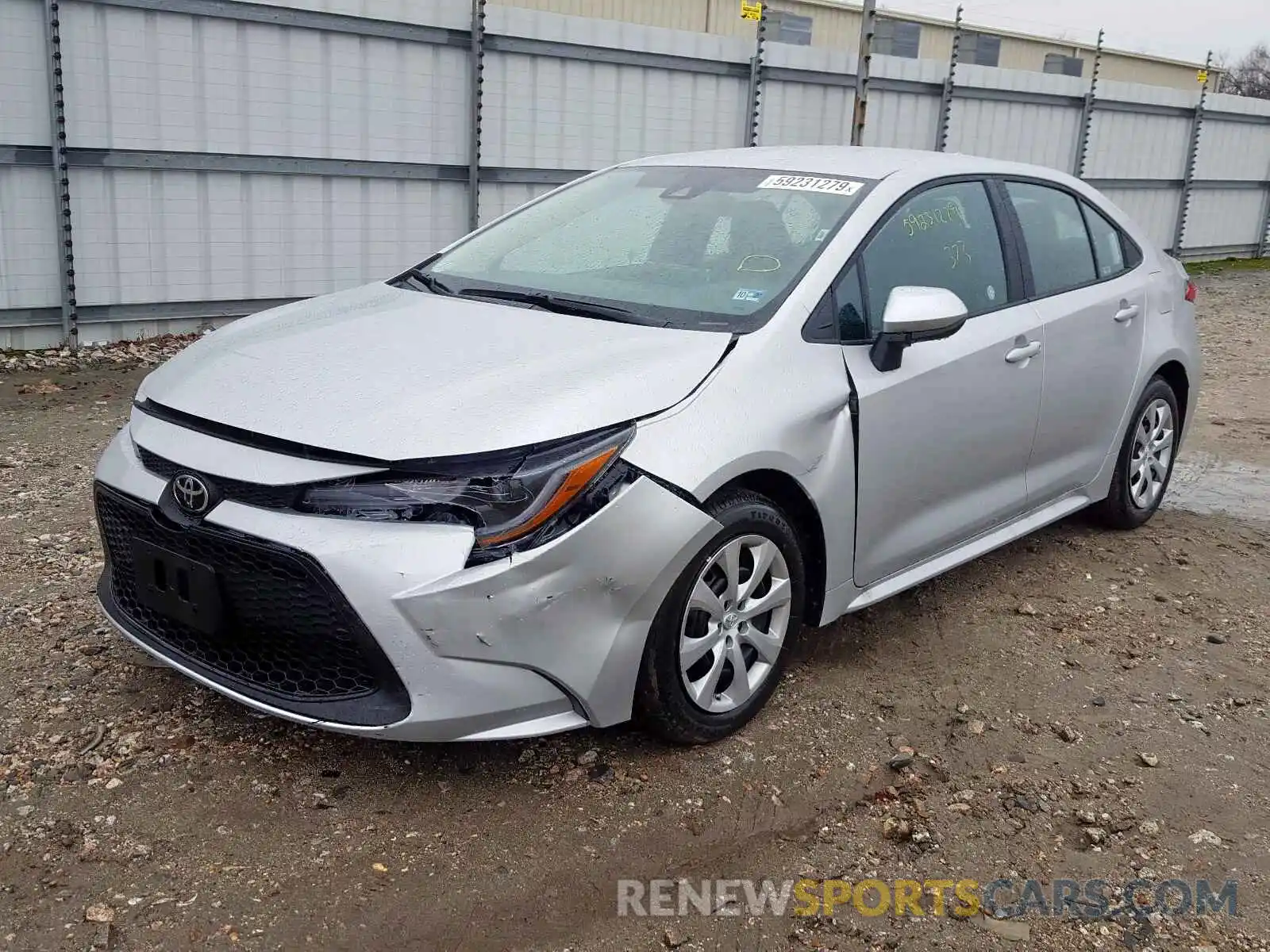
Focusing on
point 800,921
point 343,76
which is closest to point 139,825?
point 800,921

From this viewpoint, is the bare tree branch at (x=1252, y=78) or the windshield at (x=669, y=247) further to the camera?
the bare tree branch at (x=1252, y=78)

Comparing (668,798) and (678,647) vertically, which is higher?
(678,647)

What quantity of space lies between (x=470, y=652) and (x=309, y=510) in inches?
19.3

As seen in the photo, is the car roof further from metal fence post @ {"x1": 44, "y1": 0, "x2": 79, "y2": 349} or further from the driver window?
metal fence post @ {"x1": 44, "y1": 0, "x2": 79, "y2": 349}

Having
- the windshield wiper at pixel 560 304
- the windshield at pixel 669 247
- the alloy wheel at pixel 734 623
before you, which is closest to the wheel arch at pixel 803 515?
the alloy wheel at pixel 734 623

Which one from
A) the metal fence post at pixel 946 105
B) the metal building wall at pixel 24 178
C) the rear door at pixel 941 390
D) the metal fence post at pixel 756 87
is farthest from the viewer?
the metal fence post at pixel 946 105

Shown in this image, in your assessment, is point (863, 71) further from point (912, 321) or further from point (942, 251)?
point (912, 321)

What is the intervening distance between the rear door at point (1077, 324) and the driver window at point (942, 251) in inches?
8.5

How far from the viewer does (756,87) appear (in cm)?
1140

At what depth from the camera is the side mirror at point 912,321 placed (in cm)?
349

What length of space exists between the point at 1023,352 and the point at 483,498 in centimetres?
226

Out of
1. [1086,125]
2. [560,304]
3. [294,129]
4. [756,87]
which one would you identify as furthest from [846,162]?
[1086,125]

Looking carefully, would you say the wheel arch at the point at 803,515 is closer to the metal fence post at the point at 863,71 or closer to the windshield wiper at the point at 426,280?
the windshield wiper at the point at 426,280

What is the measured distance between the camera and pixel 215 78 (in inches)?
329
